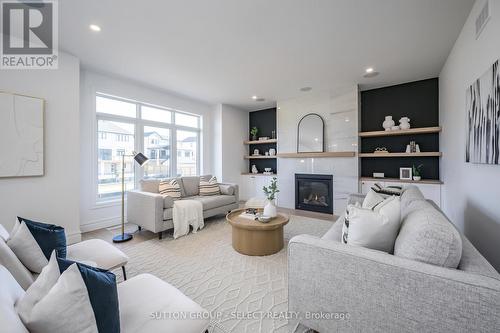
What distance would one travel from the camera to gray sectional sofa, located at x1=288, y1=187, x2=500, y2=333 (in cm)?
88

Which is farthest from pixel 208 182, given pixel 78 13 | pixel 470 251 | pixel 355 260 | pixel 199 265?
pixel 470 251

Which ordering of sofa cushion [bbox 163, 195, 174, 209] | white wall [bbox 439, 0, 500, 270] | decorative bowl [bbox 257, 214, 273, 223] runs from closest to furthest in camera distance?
white wall [bbox 439, 0, 500, 270] < decorative bowl [bbox 257, 214, 273, 223] < sofa cushion [bbox 163, 195, 174, 209]

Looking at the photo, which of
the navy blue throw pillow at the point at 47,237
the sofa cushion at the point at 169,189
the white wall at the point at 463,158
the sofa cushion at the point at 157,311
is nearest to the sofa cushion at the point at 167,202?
the sofa cushion at the point at 169,189

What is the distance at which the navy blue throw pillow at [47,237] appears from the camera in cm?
135

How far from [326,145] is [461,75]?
8.04 feet

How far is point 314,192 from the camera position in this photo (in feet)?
16.4

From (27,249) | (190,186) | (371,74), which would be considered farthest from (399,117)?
(27,249)

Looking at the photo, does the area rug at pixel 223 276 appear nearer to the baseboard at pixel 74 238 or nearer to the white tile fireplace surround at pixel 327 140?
the baseboard at pixel 74 238

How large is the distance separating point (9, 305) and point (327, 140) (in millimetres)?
4897

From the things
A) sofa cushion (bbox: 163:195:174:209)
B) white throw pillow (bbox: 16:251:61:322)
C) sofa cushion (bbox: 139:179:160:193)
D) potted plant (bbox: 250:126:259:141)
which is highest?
potted plant (bbox: 250:126:259:141)

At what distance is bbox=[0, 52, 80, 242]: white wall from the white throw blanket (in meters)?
1.43

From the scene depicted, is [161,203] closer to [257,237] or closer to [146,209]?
[146,209]

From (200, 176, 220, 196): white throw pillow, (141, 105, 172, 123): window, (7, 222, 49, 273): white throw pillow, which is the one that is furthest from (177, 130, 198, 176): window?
(7, 222, 49, 273): white throw pillow

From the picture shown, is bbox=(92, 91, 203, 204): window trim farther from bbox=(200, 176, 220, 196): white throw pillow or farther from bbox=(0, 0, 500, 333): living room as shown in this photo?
bbox=(200, 176, 220, 196): white throw pillow
